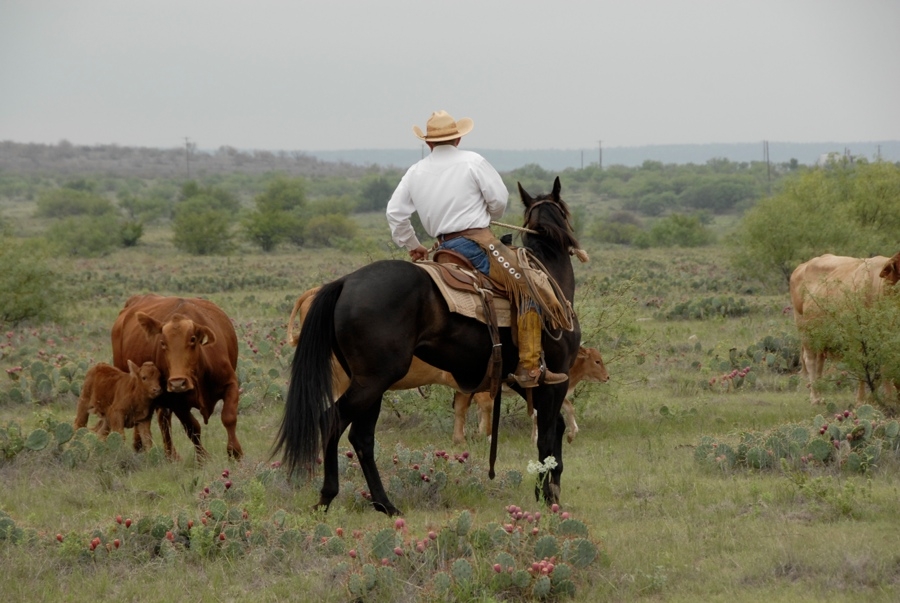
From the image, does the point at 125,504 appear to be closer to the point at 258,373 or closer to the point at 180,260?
the point at 258,373

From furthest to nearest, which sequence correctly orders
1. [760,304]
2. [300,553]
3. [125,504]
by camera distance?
1. [760,304]
2. [125,504]
3. [300,553]

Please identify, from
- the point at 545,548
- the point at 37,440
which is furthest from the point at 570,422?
the point at 37,440

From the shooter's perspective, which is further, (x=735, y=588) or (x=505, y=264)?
(x=505, y=264)

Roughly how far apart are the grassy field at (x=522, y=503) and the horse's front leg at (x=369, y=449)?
103 millimetres

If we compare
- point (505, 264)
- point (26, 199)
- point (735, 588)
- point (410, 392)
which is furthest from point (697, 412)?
point (26, 199)

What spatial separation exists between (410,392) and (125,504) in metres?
4.33

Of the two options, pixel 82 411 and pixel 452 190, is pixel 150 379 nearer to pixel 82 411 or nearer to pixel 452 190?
pixel 82 411

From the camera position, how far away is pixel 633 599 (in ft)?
20.6

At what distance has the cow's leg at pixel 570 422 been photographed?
36.7 feet

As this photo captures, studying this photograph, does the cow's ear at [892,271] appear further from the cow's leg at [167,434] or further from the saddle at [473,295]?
the cow's leg at [167,434]

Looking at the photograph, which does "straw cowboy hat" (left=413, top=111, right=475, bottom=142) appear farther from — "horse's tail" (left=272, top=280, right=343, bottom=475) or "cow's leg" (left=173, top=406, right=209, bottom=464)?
"cow's leg" (left=173, top=406, right=209, bottom=464)

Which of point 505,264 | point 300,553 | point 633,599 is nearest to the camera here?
point 633,599

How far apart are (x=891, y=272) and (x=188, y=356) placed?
7444 mm

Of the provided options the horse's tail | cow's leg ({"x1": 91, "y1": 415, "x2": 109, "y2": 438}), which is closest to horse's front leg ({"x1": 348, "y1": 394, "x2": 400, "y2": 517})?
the horse's tail
